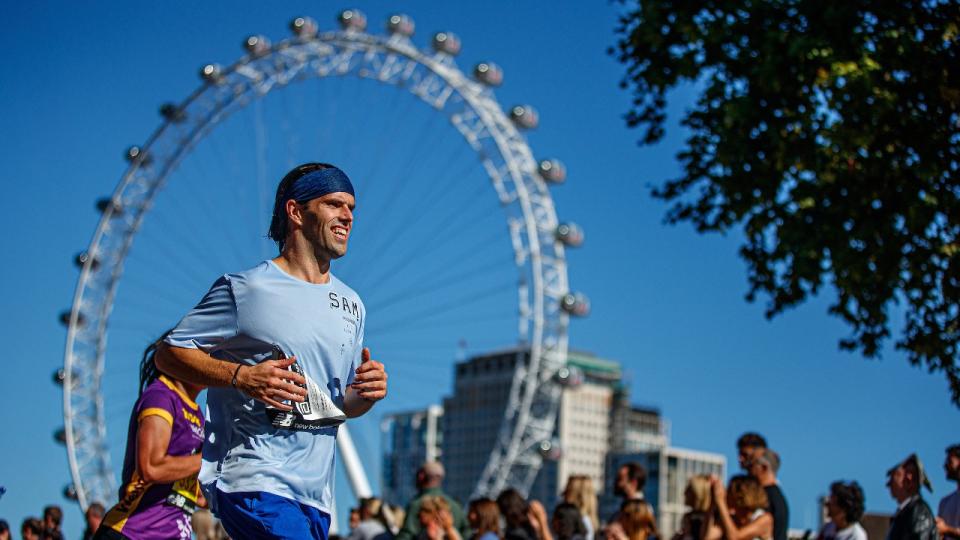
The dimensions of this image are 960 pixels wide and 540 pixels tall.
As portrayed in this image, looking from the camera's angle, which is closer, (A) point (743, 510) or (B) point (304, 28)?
(A) point (743, 510)

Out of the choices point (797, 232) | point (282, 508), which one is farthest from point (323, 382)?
point (797, 232)

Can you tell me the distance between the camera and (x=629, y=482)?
34.0 feet

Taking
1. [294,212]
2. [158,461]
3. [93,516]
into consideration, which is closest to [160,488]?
[158,461]

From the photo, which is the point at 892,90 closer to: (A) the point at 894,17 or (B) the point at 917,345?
(A) the point at 894,17

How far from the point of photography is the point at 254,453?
173 inches

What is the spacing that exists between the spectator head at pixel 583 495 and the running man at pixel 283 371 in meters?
6.83

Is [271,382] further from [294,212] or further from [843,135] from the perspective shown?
[843,135]

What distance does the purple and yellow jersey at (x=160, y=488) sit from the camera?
570 cm

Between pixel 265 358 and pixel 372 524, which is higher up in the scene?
pixel 372 524

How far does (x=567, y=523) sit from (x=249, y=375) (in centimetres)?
647

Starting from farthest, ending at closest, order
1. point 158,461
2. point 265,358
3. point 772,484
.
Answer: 1. point 772,484
2. point 158,461
3. point 265,358

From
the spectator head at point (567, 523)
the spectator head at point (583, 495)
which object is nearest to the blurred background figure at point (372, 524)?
the spectator head at point (583, 495)

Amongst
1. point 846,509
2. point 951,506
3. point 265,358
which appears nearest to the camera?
point 265,358

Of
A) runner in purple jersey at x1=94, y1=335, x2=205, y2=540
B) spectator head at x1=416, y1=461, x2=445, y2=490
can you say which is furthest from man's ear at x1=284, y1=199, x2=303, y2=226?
spectator head at x1=416, y1=461, x2=445, y2=490
